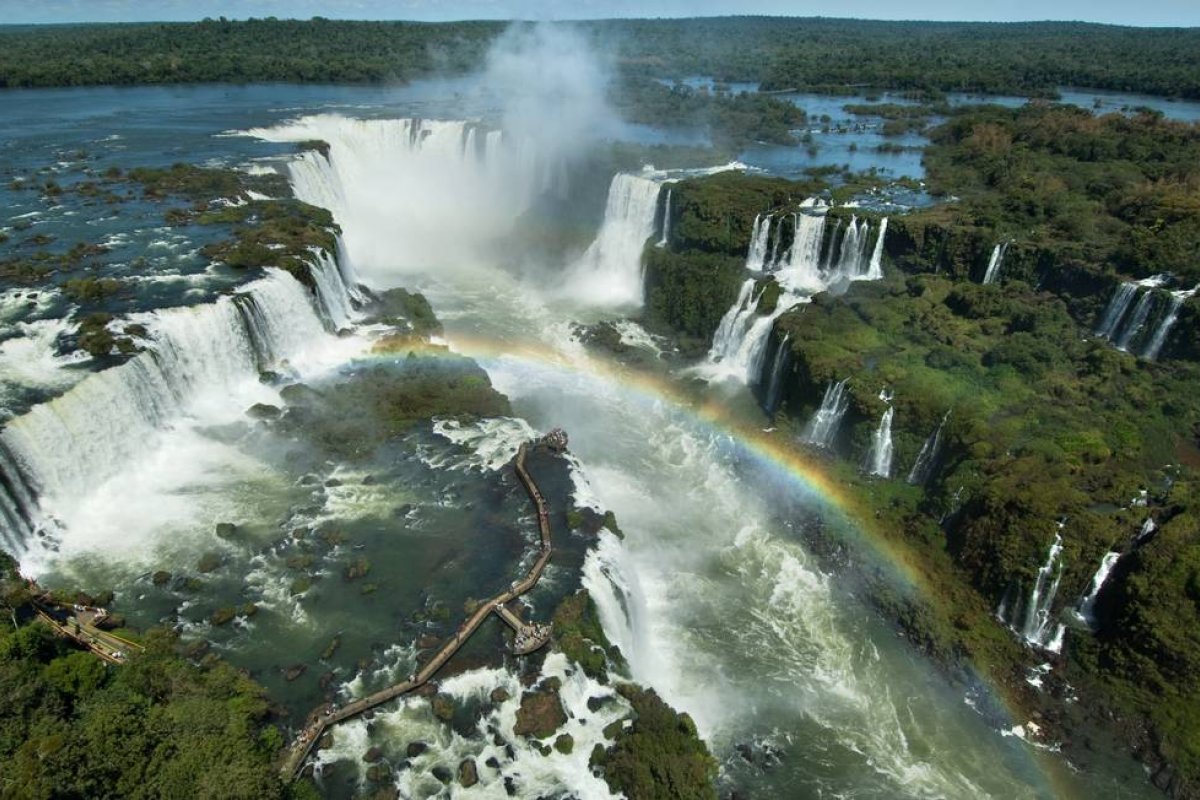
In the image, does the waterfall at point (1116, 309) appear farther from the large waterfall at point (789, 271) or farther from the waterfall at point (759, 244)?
the waterfall at point (759, 244)

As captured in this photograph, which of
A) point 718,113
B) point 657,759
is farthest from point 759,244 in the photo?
point 718,113

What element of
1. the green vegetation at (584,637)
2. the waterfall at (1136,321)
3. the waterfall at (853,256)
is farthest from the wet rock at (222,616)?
the waterfall at (1136,321)

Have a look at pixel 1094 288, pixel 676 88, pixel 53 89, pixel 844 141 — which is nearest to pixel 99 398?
pixel 1094 288

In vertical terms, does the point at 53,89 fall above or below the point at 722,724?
above

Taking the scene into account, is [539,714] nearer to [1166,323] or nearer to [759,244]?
[1166,323]

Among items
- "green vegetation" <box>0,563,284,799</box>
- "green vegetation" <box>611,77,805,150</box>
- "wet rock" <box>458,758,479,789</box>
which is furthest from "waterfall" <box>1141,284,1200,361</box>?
"green vegetation" <box>611,77,805,150</box>

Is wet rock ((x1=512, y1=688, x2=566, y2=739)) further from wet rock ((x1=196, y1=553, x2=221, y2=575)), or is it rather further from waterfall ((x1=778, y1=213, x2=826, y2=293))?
waterfall ((x1=778, y1=213, x2=826, y2=293))

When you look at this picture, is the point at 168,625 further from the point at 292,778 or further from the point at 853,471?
the point at 853,471
